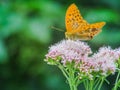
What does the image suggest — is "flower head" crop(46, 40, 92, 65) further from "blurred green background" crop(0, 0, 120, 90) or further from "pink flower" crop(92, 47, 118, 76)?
"blurred green background" crop(0, 0, 120, 90)

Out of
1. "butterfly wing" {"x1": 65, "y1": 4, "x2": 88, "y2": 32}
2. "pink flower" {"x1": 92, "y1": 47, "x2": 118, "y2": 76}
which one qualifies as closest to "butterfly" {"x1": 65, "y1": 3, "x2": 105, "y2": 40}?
"butterfly wing" {"x1": 65, "y1": 4, "x2": 88, "y2": 32}

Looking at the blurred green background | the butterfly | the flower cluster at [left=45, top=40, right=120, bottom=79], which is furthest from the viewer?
the blurred green background

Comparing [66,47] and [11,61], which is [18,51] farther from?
[66,47]

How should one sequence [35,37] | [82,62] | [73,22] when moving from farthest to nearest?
[35,37], [73,22], [82,62]

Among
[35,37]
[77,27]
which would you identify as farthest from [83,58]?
[35,37]

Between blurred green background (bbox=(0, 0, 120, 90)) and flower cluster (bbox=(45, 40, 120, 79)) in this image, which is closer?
flower cluster (bbox=(45, 40, 120, 79))

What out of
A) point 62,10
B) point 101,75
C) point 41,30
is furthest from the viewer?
point 62,10

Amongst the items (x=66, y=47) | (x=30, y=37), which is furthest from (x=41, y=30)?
(x=66, y=47)

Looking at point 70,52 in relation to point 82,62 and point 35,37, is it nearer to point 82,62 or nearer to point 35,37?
point 82,62
